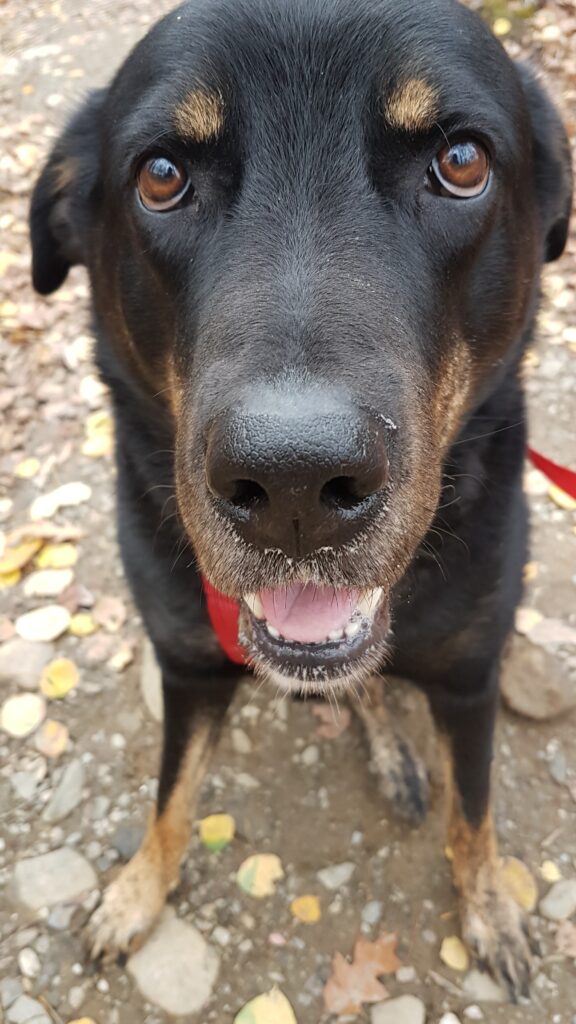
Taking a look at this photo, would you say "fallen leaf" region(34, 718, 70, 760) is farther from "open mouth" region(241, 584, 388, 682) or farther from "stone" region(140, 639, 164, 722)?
"open mouth" region(241, 584, 388, 682)

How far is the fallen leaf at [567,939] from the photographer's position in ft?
7.90

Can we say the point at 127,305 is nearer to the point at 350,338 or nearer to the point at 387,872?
the point at 350,338

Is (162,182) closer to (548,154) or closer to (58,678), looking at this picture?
(548,154)

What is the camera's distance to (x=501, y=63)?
5.99 ft

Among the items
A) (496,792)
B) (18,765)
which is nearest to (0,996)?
(18,765)

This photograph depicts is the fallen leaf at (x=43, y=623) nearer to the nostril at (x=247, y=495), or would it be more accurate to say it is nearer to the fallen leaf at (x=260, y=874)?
the fallen leaf at (x=260, y=874)

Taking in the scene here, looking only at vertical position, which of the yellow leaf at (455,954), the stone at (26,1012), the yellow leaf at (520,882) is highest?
the yellow leaf at (520,882)

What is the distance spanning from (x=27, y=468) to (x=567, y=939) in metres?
2.77

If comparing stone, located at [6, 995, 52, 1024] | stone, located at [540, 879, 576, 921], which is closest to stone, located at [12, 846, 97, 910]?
stone, located at [6, 995, 52, 1024]

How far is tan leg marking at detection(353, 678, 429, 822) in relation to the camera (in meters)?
2.63

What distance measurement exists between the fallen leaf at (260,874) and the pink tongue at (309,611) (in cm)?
125

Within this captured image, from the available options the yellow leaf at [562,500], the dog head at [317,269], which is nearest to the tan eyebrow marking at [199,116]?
the dog head at [317,269]

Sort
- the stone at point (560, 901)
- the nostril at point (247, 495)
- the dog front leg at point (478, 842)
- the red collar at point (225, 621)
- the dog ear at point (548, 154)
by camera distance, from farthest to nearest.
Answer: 1. the stone at point (560, 901)
2. the dog front leg at point (478, 842)
3. the dog ear at point (548, 154)
4. the red collar at point (225, 621)
5. the nostril at point (247, 495)

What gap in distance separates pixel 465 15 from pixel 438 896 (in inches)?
90.6
